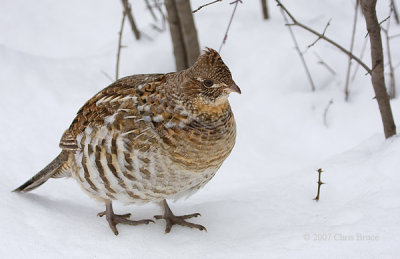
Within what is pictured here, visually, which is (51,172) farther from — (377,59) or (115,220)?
(377,59)

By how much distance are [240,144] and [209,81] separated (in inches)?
83.4

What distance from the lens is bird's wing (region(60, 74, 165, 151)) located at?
327 cm

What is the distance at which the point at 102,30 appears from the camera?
7.56m

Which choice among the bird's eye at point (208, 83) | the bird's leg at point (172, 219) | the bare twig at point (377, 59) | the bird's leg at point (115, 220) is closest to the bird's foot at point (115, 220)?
the bird's leg at point (115, 220)

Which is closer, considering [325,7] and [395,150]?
[395,150]

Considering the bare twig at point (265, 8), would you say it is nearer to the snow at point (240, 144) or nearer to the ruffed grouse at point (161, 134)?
the snow at point (240, 144)

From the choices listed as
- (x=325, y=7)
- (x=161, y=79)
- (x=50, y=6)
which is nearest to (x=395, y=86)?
(x=325, y=7)

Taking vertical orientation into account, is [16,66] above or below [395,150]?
above

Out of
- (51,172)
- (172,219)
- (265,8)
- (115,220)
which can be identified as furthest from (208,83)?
(265,8)

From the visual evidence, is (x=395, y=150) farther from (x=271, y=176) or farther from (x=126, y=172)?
(x=126, y=172)

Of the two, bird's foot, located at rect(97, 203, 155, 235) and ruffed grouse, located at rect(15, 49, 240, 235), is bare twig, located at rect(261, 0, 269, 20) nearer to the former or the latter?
ruffed grouse, located at rect(15, 49, 240, 235)

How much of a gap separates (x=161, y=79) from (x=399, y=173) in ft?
6.16

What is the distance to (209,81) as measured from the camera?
3.08m

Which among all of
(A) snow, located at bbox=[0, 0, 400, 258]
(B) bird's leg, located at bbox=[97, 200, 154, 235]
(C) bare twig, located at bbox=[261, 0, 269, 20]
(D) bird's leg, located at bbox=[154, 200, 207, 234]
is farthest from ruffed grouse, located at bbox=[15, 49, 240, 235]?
(C) bare twig, located at bbox=[261, 0, 269, 20]
